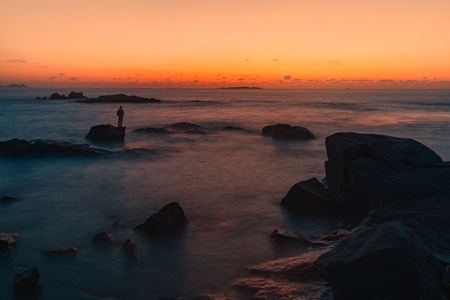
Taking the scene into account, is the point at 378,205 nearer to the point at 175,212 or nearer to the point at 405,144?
the point at 405,144

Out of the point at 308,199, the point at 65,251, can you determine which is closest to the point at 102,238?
the point at 65,251

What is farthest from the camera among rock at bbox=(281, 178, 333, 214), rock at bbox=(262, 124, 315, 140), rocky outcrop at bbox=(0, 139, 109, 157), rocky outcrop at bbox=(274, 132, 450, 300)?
rock at bbox=(262, 124, 315, 140)

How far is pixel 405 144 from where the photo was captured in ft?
44.6

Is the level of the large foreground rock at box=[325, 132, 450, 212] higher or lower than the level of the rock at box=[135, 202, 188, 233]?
higher

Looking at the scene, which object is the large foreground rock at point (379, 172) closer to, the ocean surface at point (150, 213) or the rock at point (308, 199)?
the rock at point (308, 199)

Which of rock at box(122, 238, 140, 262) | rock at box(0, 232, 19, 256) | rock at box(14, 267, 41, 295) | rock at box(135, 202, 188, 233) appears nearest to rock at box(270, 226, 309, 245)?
rock at box(135, 202, 188, 233)

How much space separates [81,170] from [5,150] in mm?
6881

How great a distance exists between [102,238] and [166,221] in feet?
6.15

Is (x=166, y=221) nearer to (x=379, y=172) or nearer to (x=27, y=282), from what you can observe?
(x=27, y=282)

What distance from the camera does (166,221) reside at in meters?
11.7

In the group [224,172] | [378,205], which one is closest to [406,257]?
[378,205]

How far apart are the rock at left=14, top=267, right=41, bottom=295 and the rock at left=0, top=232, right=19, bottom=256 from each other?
80.9 inches

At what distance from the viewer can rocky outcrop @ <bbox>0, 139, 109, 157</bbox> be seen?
2436 centimetres

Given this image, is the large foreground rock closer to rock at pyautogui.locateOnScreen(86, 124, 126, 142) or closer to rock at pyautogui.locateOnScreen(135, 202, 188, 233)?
rock at pyautogui.locateOnScreen(135, 202, 188, 233)
